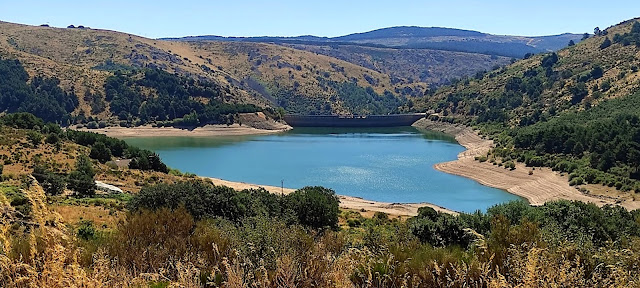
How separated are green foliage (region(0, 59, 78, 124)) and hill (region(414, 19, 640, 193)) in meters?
75.0

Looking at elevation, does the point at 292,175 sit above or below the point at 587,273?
below

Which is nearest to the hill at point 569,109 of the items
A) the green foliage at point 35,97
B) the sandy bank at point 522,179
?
the sandy bank at point 522,179

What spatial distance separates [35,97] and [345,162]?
70149 mm

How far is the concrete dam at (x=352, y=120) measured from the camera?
13275 cm

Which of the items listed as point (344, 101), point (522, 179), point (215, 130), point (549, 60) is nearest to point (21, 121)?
point (522, 179)

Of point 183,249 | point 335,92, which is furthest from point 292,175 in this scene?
point 335,92

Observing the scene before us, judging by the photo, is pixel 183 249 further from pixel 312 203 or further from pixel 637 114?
pixel 637 114

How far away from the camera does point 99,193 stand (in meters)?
31.9

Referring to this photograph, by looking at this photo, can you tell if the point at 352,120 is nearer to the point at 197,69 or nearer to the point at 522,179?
the point at 197,69

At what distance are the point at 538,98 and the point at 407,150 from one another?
35.7 meters

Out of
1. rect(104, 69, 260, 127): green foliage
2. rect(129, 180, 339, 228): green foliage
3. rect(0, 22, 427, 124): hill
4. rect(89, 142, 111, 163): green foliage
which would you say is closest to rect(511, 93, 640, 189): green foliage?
rect(129, 180, 339, 228): green foliage

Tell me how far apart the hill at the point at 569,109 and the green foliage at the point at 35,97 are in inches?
2951

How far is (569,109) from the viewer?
93.3 metres

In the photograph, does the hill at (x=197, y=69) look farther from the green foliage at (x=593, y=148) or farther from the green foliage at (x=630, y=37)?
the green foliage at (x=593, y=148)
